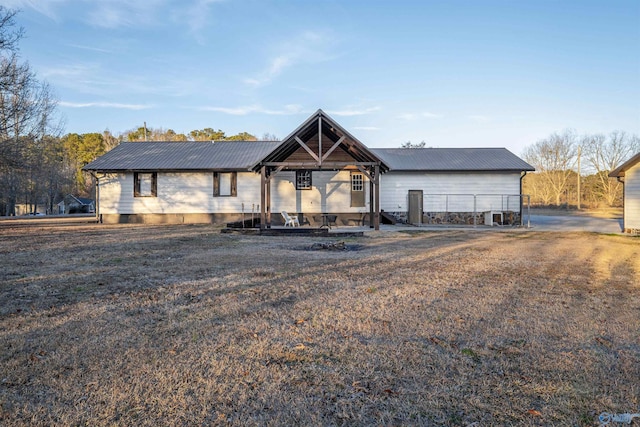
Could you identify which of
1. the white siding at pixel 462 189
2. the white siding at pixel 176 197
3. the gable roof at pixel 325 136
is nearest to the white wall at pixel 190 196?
the white siding at pixel 176 197

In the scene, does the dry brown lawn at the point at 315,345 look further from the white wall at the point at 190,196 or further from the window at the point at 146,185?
the window at the point at 146,185

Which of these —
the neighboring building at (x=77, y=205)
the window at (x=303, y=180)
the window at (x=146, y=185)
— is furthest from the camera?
the neighboring building at (x=77, y=205)

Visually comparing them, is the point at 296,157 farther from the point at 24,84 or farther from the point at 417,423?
the point at 417,423

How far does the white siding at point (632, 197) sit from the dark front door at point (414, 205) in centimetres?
920

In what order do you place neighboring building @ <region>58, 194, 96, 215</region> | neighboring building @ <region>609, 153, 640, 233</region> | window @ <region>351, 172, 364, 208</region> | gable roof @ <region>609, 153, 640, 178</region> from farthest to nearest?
neighboring building @ <region>58, 194, 96, 215</region> < window @ <region>351, 172, 364, 208</region> < neighboring building @ <region>609, 153, 640, 233</region> < gable roof @ <region>609, 153, 640, 178</region>

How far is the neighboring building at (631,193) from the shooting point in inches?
647

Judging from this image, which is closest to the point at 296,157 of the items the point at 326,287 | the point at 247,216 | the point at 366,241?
the point at 247,216

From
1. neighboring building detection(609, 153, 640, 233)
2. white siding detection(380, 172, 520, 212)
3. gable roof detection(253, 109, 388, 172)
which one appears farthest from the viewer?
white siding detection(380, 172, 520, 212)

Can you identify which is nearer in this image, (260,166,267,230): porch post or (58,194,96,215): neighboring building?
(260,166,267,230): porch post

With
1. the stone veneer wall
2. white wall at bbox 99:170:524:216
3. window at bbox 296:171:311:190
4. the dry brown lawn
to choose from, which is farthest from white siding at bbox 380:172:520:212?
the dry brown lawn

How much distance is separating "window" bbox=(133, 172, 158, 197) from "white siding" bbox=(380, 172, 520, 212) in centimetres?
1272

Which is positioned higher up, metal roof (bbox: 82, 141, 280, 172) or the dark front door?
metal roof (bbox: 82, 141, 280, 172)

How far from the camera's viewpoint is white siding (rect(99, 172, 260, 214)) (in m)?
21.9

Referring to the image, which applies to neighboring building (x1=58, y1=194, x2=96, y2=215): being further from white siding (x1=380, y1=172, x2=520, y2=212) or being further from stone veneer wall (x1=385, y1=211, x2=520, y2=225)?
stone veneer wall (x1=385, y1=211, x2=520, y2=225)
